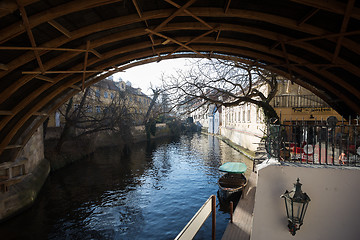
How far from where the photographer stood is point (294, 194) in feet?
15.3

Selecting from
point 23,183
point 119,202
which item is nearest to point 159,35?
point 119,202

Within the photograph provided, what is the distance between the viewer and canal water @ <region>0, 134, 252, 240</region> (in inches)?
392

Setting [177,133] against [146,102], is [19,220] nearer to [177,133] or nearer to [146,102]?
[177,133]

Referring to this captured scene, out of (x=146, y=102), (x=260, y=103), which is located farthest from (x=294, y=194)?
(x=146, y=102)

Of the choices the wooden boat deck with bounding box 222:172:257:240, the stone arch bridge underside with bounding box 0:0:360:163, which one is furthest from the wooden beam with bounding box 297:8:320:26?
the wooden boat deck with bounding box 222:172:257:240

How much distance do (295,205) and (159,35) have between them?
614 cm

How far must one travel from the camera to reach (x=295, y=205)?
4641 mm

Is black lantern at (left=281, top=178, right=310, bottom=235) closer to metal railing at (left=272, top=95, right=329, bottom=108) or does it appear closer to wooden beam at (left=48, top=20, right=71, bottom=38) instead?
wooden beam at (left=48, top=20, right=71, bottom=38)

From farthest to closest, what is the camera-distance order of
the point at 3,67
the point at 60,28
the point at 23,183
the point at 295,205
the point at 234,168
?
the point at 234,168
the point at 23,183
the point at 3,67
the point at 60,28
the point at 295,205

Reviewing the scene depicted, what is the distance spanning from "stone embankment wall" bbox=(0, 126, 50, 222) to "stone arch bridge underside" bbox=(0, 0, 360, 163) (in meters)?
1.13

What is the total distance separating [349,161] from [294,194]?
1915 millimetres

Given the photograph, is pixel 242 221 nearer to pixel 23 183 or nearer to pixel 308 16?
pixel 308 16

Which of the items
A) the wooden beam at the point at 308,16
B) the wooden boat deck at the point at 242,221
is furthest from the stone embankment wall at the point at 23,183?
the wooden beam at the point at 308,16

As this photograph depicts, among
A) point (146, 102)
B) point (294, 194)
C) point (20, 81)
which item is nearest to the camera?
point (294, 194)
